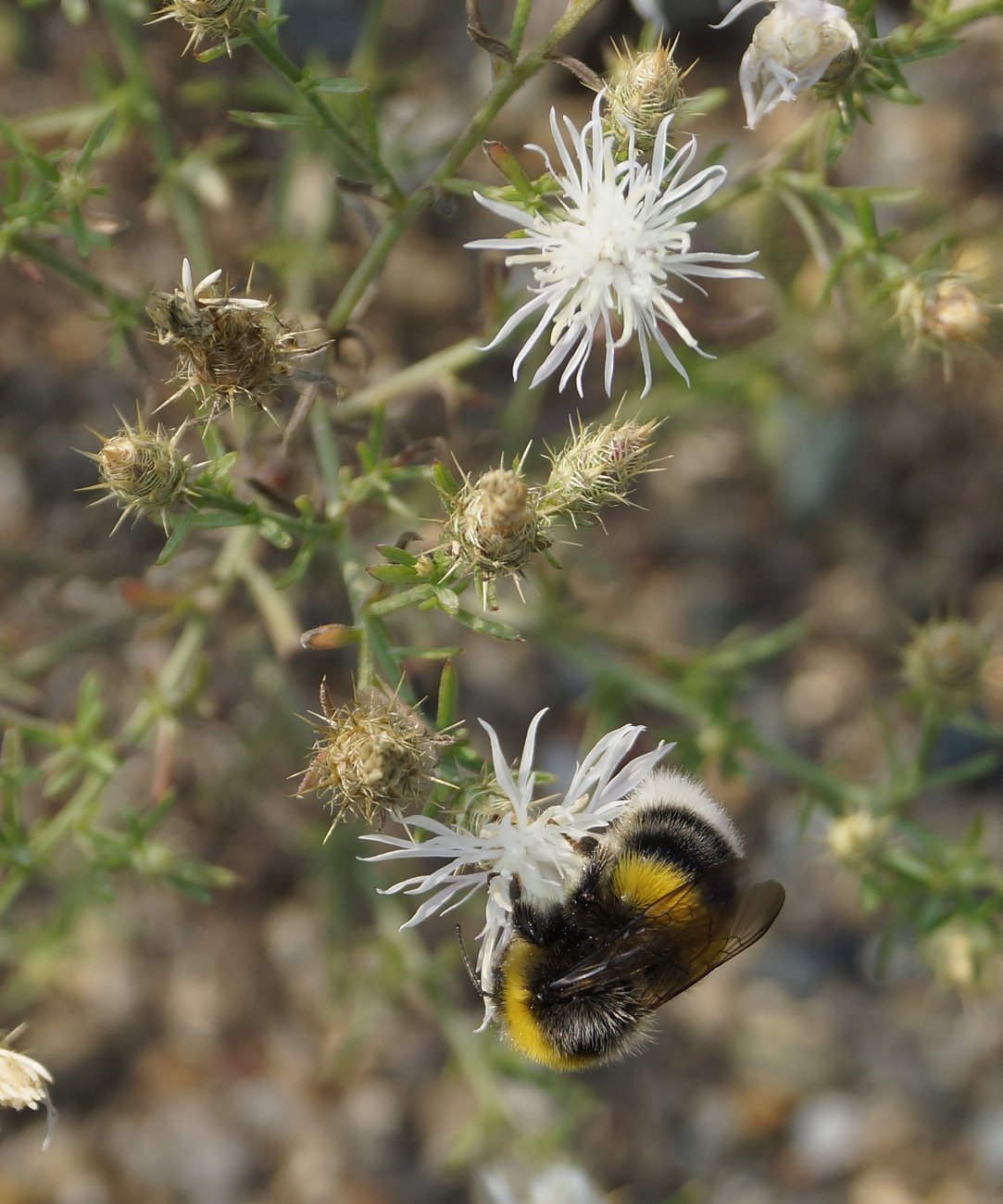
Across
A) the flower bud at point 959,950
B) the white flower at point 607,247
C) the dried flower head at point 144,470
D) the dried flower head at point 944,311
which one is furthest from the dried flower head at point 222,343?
the flower bud at point 959,950

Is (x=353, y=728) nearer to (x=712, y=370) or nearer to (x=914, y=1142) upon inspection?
(x=712, y=370)

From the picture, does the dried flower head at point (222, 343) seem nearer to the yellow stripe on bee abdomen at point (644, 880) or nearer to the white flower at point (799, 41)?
the white flower at point (799, 41)

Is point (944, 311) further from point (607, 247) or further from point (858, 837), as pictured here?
point (858, 837)

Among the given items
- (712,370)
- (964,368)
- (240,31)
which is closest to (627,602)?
(712,370)

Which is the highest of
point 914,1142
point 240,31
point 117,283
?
point 240,31

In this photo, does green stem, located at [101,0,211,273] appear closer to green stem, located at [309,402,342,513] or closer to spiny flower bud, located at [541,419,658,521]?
green stem, located at [309,402,342,513]
